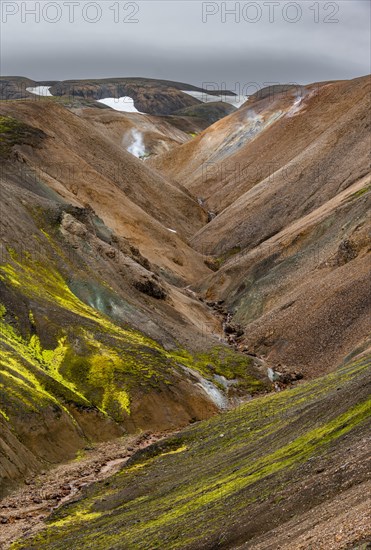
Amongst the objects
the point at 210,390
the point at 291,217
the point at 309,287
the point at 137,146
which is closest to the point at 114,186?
the point at 291,217

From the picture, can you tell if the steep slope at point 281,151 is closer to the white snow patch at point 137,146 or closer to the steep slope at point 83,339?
the white snow patch at point 137,146

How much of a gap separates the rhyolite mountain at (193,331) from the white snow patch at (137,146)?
51.3 metres

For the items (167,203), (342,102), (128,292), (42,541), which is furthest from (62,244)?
(342,102)

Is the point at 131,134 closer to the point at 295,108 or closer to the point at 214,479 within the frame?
the point at 295,108

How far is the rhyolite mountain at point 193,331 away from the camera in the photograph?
93.5 feet

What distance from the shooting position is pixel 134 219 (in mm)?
94875

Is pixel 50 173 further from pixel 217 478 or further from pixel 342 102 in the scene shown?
pixel 217 478

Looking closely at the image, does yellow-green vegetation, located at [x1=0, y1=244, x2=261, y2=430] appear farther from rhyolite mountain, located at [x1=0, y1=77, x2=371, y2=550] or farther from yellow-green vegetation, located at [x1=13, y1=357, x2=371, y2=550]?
yellow-green vegetation, located at [x1=13, y1=357, x2=371, y2=550]

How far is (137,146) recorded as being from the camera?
182 m

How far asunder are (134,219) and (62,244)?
94.3 feet

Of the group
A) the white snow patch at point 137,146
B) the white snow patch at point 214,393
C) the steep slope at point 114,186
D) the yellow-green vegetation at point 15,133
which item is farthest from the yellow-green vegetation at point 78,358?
the white snow patch at point 137,146

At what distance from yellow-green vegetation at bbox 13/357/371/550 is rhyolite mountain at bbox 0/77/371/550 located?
0.33 feet

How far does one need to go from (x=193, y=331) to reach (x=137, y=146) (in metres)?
120

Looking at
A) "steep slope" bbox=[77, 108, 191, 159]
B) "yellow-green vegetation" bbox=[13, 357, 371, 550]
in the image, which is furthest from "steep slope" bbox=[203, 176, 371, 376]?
"steep slope" bbox=[77, 108, 191, 159]
